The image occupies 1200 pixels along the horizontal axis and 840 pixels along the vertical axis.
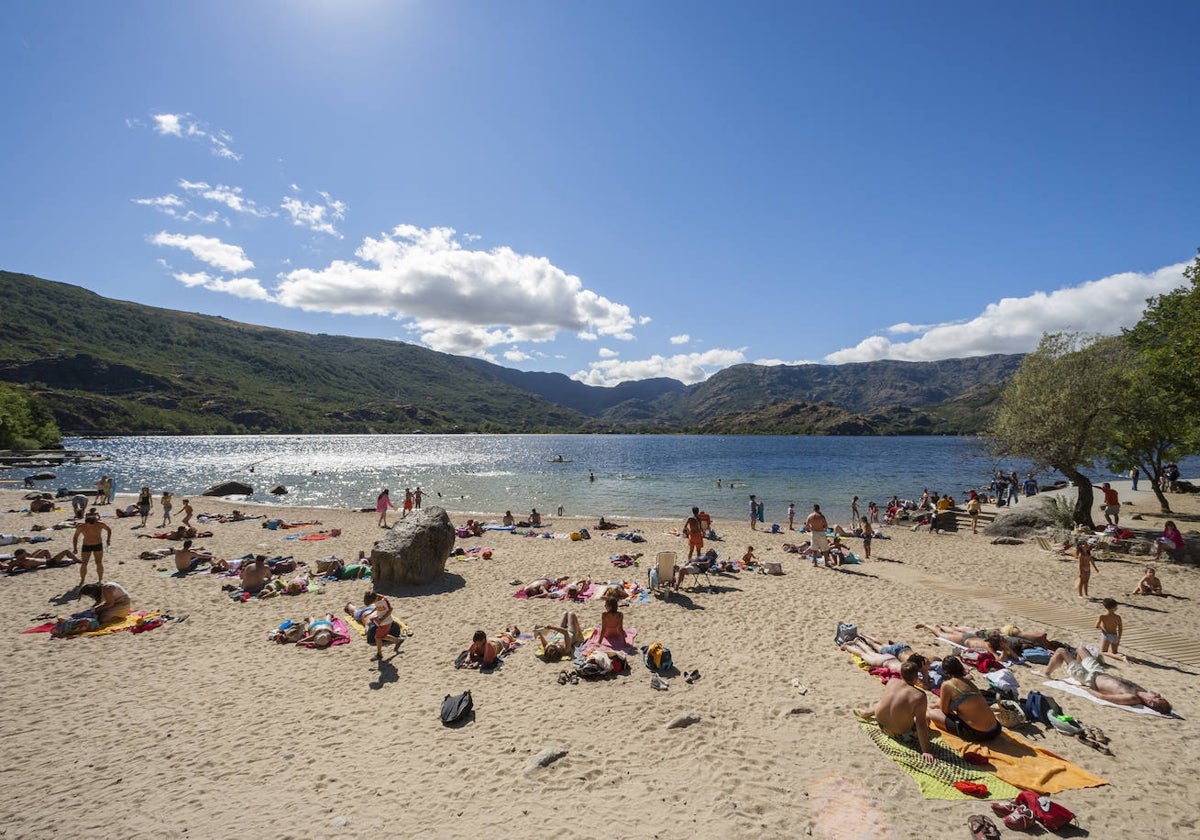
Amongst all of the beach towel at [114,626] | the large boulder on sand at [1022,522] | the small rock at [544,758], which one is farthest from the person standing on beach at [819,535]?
the beach towel at [114,626]

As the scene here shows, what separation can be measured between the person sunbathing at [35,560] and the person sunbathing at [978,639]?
25220mm

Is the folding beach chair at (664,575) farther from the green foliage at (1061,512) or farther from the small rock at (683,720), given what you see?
the green foliage at (1061,512)

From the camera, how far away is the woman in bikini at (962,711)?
702 centimetres

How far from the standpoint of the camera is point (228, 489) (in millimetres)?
42000

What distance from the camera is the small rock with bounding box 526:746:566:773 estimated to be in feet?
21.5

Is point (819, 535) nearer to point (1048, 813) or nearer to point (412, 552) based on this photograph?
point (1048, 813)

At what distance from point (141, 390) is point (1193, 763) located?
21385 cm

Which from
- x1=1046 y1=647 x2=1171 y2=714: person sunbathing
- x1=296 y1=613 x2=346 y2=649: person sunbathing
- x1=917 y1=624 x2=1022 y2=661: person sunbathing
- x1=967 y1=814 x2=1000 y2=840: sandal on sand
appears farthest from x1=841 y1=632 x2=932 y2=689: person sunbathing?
x1=296 y1=613 x2=346 y2=649: person sunbathing

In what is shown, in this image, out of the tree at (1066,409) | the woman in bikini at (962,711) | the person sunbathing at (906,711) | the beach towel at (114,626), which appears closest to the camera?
the person sunbathing at (906,711)

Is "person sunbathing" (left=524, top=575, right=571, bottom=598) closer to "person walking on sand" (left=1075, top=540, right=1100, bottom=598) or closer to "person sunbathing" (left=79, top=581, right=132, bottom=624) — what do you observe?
"person sunbathing" (left=79, top=581, right=132, bottom=624)

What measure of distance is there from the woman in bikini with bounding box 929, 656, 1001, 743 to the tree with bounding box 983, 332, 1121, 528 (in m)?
20.2

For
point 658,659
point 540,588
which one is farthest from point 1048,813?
point 540,588

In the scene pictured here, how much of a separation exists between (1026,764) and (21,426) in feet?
354

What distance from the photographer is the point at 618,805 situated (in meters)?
5.85
